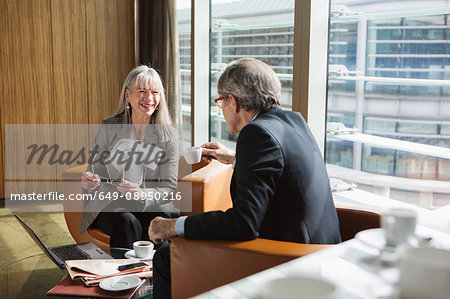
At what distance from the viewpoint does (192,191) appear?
9.15 feet

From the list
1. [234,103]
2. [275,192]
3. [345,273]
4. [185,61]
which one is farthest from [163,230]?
[185,61]

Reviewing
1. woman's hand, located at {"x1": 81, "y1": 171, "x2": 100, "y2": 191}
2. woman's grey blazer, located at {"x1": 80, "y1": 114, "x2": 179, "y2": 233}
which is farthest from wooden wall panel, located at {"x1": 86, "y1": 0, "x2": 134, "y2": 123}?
woman's hand, located at {"x1": 81, "y1": 171, "x2": 100, "y2": 191}

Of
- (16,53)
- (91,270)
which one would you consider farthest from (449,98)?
(16,53)

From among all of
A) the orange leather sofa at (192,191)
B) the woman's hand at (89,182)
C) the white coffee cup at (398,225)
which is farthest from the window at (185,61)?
the white coffee cup at (398,225)

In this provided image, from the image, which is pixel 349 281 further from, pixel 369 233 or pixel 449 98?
pixel 449 98

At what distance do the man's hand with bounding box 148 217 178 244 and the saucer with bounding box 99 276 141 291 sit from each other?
0.61 ft

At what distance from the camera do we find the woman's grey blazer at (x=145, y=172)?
9.61ft

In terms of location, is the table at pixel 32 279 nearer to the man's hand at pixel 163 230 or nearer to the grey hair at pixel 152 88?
the man's hand at pixel 163 230

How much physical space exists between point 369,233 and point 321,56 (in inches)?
73.8

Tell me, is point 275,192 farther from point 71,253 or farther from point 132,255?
point 71,253

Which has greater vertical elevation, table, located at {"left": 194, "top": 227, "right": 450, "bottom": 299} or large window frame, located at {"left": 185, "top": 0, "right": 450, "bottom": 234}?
large window frame, located at {"left": 185, "top": 0, "right": 450, "bottom": 234}

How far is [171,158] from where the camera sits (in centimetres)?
303

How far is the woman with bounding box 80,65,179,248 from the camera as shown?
9.51ft

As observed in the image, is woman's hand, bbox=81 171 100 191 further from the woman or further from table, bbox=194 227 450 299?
table, bbox=194 227 450 299
